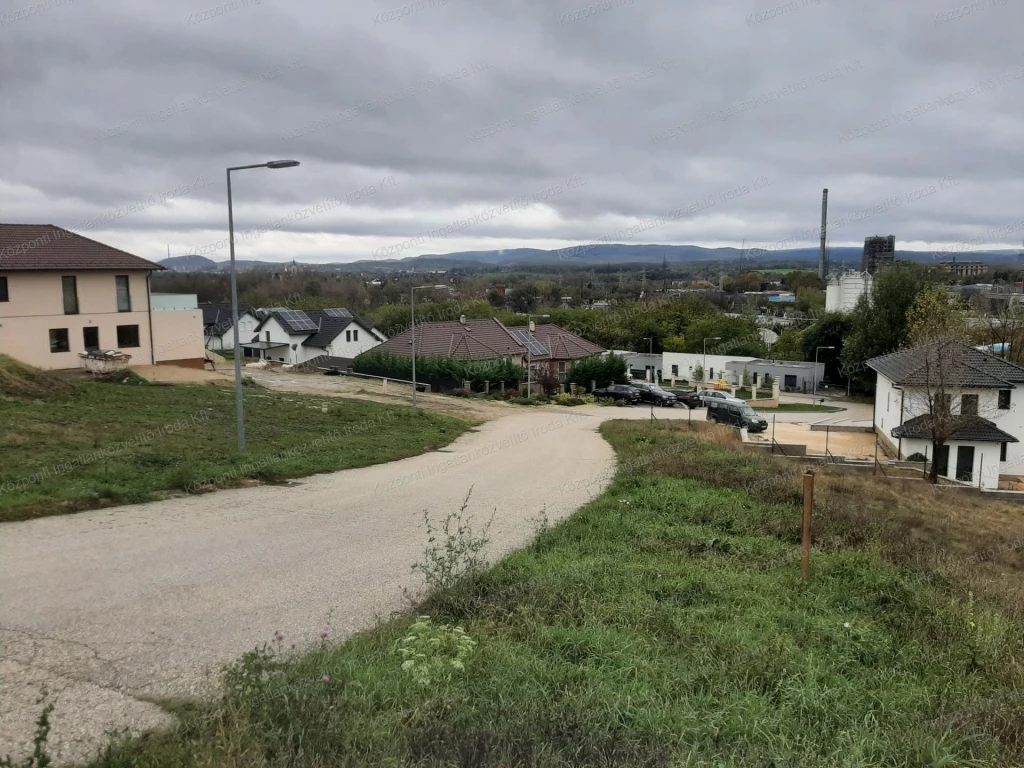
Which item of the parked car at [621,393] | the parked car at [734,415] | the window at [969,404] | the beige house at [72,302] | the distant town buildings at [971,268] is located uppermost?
the distant town buildings at [971,268]

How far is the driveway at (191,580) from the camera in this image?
19.9 ft

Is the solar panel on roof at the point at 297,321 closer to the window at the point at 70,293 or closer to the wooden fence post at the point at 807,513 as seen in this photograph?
the window at the point at 70,293

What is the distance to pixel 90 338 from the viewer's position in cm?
3462

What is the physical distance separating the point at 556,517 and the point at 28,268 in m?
28.9

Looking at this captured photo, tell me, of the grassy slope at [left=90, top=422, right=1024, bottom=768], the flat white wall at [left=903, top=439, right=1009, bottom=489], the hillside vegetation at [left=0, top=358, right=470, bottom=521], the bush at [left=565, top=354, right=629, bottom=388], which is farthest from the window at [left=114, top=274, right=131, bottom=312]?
the flat white wall at [left=903, top=439, right=1009, bottom=489]

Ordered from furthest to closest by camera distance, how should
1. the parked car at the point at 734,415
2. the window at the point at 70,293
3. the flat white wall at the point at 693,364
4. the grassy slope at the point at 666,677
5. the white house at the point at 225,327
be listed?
the white house at the point at 225,327 < the flat white wall at the point at 693,364 < the parked car at the point at 734,415 < the window at the point at 70,293 < the grassy slope at the point at 666,677

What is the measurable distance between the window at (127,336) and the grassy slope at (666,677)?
31840 millimetres

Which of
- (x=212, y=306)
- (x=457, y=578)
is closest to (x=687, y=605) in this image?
(x=457, y=578)

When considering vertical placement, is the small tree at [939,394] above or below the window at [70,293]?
below

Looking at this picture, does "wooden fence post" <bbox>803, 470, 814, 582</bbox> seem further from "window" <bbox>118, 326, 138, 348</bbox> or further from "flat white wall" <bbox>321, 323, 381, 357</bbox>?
"flat white wall" <bbox>321, 323, 381, 357</bbox>

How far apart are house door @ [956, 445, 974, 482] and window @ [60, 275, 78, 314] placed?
127 feet

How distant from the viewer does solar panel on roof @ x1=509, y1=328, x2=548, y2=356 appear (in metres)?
58.0

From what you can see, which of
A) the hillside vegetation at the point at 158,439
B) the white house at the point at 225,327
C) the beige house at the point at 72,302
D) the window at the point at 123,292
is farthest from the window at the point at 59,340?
→ the white house at the point at 225,327

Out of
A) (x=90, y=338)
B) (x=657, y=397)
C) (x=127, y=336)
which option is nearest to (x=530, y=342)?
(x=657, y=397)
